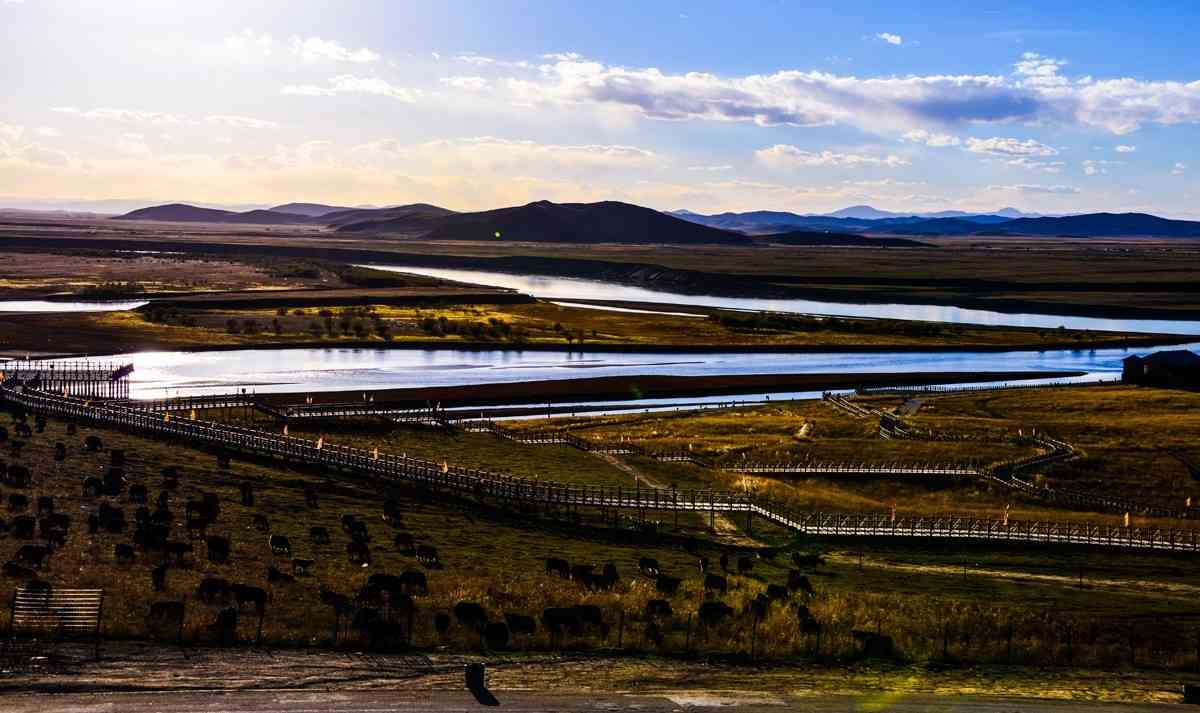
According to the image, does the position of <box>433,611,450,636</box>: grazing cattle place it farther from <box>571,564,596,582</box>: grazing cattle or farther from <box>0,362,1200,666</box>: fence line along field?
<box>571,564,596,582</box>: grazing cattle

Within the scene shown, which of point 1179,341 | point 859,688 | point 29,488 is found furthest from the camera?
point 1179,341

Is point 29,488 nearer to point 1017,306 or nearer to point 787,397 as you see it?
point 787,397

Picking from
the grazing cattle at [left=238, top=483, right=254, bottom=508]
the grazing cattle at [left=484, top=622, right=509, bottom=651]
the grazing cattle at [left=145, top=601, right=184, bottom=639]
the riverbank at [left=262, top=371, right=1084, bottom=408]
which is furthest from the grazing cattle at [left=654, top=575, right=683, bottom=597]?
the riverbank at [left=262, top=371, right=1084, bottom=408]

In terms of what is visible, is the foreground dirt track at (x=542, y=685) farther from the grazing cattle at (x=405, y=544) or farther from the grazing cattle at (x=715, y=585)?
the grazing cattle at (x=405, y=544)

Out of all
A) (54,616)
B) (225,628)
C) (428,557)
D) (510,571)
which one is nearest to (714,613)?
(510,571)

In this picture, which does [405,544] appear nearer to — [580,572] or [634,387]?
[580,572]

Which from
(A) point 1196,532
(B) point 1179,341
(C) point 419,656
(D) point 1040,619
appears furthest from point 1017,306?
(C) point 419,656

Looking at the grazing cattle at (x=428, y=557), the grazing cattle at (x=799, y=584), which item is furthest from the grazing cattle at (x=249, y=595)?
the grazing cattle at (x=799, y=584)
